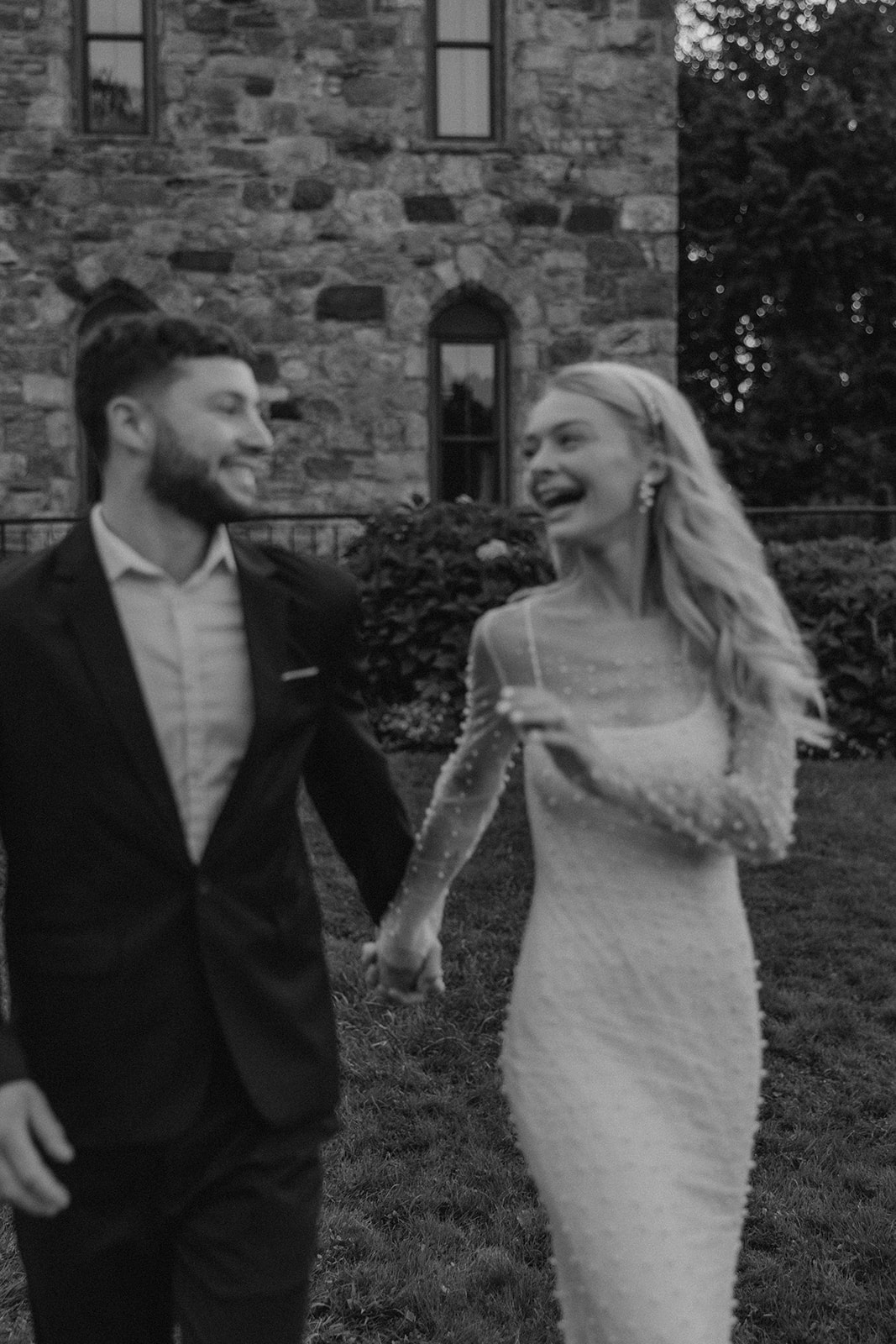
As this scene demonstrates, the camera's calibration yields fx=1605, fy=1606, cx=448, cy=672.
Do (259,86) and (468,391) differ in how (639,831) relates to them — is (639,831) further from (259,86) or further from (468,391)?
(259,86)

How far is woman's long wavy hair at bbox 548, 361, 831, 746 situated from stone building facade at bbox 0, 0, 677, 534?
10.2 metres

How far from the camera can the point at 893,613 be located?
1049 centimetres

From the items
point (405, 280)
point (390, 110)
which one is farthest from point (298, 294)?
point (390, 110)

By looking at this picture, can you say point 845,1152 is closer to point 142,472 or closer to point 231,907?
point 231,907

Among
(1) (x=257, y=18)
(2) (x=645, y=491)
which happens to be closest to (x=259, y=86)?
(1) (x=257, y=18)

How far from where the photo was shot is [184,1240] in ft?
8.78

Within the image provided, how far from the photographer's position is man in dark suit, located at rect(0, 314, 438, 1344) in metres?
2.61

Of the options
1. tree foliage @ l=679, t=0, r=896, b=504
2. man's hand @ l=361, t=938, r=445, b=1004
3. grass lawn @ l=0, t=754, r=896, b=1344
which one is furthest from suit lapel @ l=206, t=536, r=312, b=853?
tree foliage @ l=679, t=0, r=896, b=504

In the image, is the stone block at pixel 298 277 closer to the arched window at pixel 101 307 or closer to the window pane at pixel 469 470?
the arched window at pixel 101 307

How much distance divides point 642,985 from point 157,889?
0.87 meters

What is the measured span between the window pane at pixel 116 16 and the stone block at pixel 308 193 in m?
1.89

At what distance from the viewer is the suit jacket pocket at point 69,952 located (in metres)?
2.62

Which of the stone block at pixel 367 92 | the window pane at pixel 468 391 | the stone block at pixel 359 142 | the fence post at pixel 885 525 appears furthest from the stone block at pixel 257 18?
the fence post at pixel 885 525

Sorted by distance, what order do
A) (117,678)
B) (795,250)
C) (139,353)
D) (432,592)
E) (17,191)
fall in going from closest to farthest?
(117,678), (139,353), (432,592), (17,191), (795,250)
